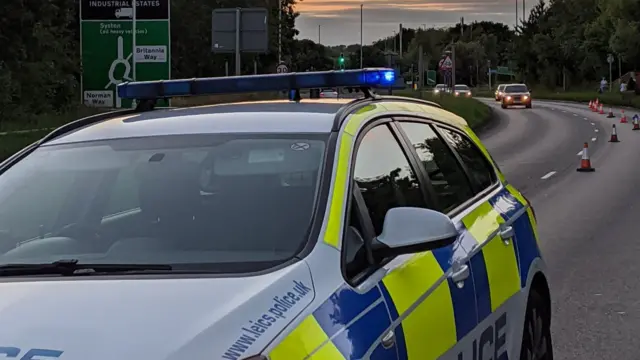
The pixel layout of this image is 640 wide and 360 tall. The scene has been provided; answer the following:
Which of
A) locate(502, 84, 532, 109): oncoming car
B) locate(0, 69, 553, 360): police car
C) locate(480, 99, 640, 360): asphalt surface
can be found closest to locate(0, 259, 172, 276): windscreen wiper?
locate(0, 69, 553, 360): police car

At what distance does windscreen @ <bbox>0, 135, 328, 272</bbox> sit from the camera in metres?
3.52

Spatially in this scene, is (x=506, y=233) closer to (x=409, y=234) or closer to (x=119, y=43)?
(x=409, y=234)

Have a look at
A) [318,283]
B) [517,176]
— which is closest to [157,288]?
[318,283]

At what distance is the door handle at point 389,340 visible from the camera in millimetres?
3265

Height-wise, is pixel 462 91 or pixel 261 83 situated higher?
pixel 462 91

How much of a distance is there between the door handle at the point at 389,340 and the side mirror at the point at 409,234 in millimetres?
299

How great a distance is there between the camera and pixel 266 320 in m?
2.87

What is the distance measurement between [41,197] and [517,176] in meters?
17.7

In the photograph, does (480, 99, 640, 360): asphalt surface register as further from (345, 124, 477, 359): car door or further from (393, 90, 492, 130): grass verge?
(393, 90, 492, 130): grass verge

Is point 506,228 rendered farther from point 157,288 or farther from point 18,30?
point 18,30

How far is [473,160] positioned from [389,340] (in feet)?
7.36

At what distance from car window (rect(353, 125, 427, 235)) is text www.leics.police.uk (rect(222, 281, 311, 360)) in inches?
32.8

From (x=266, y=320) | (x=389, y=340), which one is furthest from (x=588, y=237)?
(x=266, y=320)

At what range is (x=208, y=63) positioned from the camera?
7369cm
